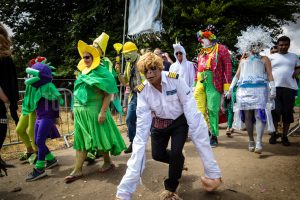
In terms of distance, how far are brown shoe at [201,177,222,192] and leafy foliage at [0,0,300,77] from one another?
7892 mm

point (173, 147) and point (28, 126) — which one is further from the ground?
point (173, 147)

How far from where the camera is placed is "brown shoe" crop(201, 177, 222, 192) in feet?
10.6

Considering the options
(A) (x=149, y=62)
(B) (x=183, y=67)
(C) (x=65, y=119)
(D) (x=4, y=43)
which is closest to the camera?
(A) (x=149, y=62)

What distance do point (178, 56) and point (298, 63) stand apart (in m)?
2.40

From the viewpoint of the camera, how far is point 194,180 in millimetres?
3807

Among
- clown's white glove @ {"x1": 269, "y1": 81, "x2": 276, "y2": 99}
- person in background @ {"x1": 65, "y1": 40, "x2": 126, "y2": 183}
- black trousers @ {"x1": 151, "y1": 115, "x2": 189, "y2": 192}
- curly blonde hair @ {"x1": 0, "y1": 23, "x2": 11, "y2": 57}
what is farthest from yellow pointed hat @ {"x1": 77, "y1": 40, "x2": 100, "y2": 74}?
clown's white glove @ {"x1": 269, "y1": 81, "x2": 276, "y2": 99}

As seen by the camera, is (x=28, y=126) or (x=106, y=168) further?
(x=28, y=126)

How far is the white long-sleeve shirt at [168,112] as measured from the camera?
3059 mm

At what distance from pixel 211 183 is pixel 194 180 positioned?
595 millimetres

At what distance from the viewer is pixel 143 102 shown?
123 inches

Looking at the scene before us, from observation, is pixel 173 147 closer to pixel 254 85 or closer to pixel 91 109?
pixel 91 109

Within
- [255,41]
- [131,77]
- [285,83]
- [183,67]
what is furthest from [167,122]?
[285,83]

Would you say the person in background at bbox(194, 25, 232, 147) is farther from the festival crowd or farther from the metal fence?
the metal fence

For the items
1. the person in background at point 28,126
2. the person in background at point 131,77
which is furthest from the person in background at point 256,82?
the person in background at point 28,126
